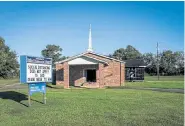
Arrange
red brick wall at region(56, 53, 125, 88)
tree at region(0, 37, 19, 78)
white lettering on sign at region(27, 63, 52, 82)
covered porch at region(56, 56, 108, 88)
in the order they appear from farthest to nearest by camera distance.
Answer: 1. tree at region(0, 37, 19, 78)
2. red brick wall at region(56, 53, 125, 88)
3. covered porch at region(56, 56, 108, 88)
4. white lettering on sign at region(27, 63, 52, 82)

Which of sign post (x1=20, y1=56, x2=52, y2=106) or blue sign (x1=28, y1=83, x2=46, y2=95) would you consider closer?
sign post (x1=20, y1=56, x2=52, y2=106)

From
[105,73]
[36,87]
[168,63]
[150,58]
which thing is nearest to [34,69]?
[36,87]

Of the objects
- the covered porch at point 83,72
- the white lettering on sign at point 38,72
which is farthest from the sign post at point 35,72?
the covered porch at point 83,72

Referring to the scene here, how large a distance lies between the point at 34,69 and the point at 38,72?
42 cm

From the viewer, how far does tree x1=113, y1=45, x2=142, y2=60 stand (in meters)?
114

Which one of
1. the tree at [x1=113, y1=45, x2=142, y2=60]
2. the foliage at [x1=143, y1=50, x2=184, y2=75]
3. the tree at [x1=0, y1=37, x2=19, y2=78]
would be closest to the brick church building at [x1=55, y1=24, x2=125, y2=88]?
the tree at [x1=0, y1=37, x2=19, y2=78]

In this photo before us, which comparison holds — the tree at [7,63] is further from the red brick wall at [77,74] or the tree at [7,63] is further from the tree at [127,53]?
the tree at [127,53]

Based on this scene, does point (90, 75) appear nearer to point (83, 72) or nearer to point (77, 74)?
point (83, 72)

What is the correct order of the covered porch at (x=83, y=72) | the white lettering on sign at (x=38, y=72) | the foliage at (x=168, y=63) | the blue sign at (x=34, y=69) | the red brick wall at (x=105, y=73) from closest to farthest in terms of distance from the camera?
1. the blue sign at (x=34, y=69)
2. the white lettering on sign at (x=38, y=72)
3. the covered porch at (x=83, y=72)
4. the red brick wall at (x=105, y=73)
5. the foliage at (x=168, y=63)

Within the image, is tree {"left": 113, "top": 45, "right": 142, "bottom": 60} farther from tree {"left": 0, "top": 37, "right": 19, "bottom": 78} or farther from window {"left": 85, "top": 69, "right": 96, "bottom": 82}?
window {"left": 85, "top": 69, "right": 96, "bottom": 82}

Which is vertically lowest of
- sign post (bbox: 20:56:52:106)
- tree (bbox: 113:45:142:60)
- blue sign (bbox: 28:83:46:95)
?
blue sign (bbox: 28:83:46:95)

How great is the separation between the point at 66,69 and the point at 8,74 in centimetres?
3844

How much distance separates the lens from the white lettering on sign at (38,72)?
49.0 feet

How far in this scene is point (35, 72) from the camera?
15.4 m
